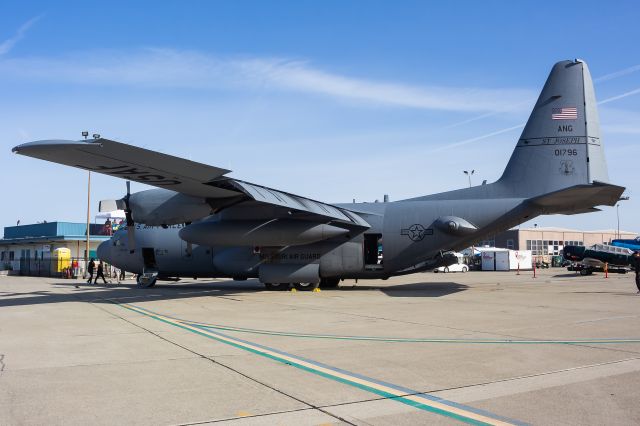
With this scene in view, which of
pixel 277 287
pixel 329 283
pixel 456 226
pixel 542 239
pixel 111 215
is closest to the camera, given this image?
pixel 456 226

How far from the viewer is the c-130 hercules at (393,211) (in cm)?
2009

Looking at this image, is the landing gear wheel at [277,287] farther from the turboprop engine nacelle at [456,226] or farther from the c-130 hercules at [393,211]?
the turboprop engine nacelle at [456,226]

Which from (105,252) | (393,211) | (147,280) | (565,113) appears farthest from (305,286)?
(565,113)

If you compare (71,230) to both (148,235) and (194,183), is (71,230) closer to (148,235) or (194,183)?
(148,235)

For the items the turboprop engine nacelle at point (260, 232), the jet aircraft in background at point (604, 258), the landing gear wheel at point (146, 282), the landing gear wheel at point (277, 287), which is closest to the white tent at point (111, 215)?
the landing gear wheel at point (146, 282)

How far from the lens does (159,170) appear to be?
53.6 feet

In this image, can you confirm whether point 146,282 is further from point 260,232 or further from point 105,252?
point 260,232

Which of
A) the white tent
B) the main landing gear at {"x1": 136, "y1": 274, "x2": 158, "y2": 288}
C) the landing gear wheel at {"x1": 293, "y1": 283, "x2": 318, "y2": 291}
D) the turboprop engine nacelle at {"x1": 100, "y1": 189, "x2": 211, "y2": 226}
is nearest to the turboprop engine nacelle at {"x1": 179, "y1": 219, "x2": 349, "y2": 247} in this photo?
the turboprop engine nacelle at {"x1": 100, "y1": 189, "x2": 211, "y2": 226}

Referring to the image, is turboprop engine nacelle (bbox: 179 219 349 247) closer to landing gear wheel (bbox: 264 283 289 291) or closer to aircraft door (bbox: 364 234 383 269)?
aircraft door (bbox: 364 234 383 269)

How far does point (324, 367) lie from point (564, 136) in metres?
17.0

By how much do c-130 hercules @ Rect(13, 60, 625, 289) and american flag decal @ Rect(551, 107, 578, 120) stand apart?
0.04m

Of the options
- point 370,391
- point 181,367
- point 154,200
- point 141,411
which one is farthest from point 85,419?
point 154,200

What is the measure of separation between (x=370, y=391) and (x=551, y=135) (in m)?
17.7

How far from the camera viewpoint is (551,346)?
29.2ft
